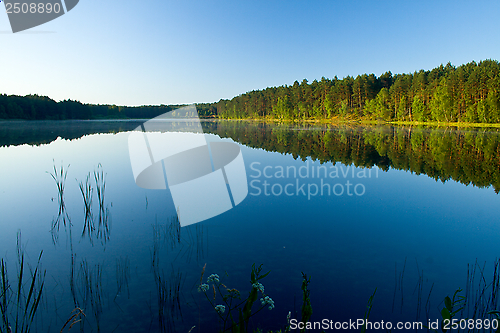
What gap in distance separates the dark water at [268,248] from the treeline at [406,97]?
54312 mm

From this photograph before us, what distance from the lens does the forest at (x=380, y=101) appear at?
5525cm

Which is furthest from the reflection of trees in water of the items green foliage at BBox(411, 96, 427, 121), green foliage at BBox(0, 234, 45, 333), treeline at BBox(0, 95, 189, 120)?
treeline at BBox(0, 95, 189, 120)

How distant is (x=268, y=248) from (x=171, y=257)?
6.89 ft

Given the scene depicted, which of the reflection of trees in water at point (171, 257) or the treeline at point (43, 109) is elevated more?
the treeline at point (43, 109)

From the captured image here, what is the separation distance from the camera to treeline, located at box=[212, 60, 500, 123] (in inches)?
2148

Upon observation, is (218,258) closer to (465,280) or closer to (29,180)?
(465,280)

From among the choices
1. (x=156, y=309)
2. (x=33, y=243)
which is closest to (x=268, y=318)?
(x=156, y=309)

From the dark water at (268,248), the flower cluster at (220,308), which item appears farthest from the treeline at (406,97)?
the flower cluster at (220,308)

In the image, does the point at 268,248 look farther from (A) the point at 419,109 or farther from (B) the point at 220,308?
(A) the point at 419,109

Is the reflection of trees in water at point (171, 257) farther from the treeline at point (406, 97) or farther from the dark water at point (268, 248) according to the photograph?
the treeline at point (406, 97)

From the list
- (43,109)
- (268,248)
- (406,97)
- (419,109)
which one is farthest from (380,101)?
(43,109)

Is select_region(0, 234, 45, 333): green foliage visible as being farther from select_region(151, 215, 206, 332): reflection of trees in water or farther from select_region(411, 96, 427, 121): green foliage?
select_region(411, 96, 427, 121): green foliage

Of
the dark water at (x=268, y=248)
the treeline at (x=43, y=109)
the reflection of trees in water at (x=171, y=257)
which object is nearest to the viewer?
the reflection of trees in water at (x=171, y=257)

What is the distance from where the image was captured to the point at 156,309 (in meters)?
4.45
